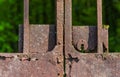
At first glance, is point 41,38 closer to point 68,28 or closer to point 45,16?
point 68,28

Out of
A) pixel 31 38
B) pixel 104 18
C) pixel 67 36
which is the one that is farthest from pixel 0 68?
pixel 104 18

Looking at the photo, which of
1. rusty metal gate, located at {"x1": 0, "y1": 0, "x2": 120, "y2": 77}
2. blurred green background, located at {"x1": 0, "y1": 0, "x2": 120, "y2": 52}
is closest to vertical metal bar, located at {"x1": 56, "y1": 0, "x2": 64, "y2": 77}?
rusty metal gate, located at {"x1": 0, "y1": 0, "x2": 120, "y2": 77}

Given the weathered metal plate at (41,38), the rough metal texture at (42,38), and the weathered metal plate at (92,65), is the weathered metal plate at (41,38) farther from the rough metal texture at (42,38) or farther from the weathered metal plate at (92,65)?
the weathered metal plate at (92,65)

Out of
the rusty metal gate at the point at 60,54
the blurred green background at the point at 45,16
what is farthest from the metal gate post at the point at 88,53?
the blurred green background at the point at 45,16

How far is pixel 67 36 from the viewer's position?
2201 mm

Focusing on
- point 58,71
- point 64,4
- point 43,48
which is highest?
point 64,4

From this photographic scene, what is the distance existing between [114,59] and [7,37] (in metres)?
1.94

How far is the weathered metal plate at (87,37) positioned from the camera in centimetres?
223

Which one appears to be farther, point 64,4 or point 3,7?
point 3,7

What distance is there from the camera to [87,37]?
7.35ft

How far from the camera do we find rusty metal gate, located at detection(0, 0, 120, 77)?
7.18 ft

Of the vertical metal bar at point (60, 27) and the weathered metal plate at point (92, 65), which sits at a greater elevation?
the vertical metal bar at point (60, 27)

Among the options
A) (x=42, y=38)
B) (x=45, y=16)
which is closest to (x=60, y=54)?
(x=42, y=38)

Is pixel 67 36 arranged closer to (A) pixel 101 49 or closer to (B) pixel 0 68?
(A) pixel 101 49
